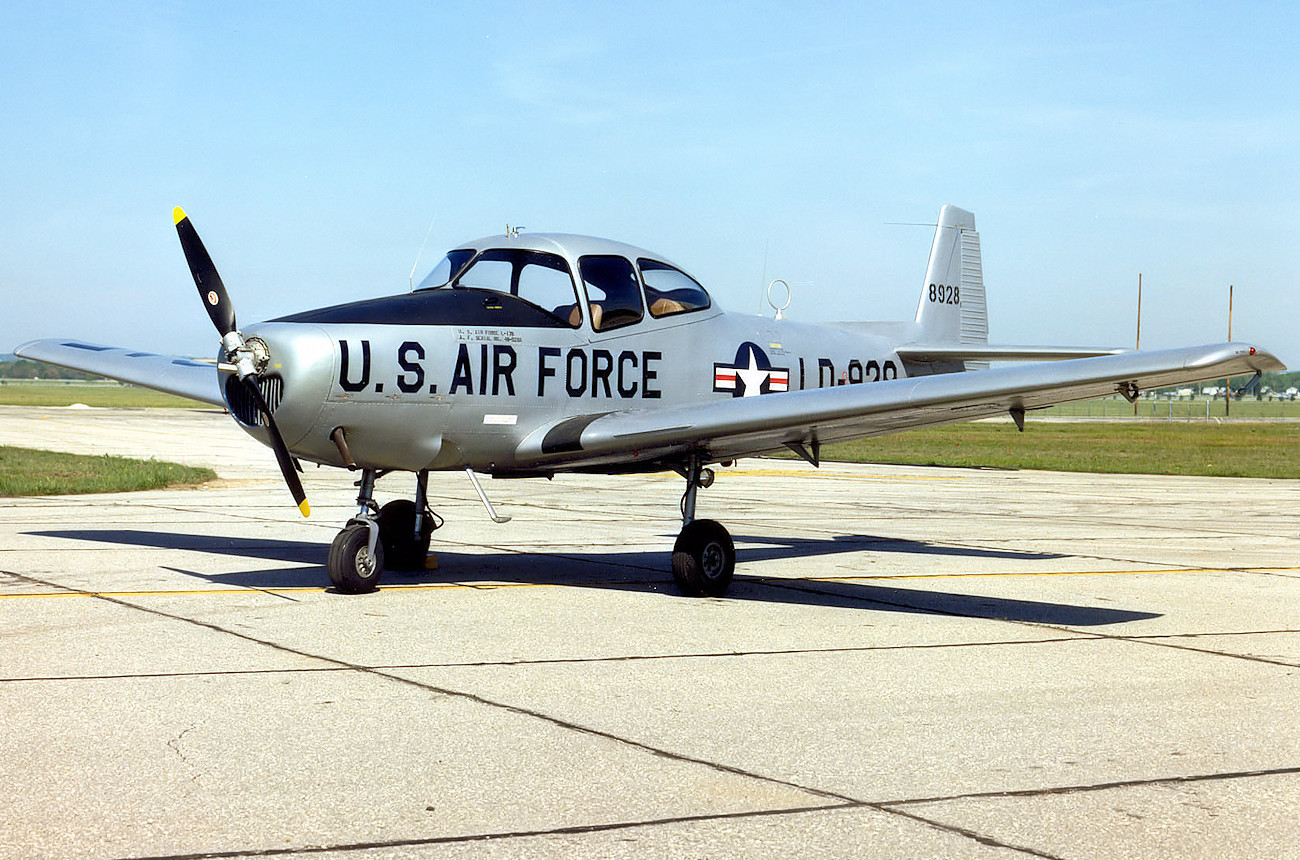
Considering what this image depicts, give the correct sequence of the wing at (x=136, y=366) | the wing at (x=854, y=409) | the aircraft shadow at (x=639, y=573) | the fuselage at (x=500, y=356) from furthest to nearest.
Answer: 1. the wing at (x=136, y=366)
2. the aircraft shadow at (x=639, y=573)
3. the fuselage at (x=500, y=356)
4. the wing at (x=854, y=409)

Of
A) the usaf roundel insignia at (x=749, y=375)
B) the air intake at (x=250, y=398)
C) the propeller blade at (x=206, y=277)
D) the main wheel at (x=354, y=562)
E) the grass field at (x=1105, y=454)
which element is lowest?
the main wheel at (x=354, y=562)

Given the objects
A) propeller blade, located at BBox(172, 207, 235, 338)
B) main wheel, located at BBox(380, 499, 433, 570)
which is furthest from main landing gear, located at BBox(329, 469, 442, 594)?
propeller blade, located at BBox(172, 207, 235, 338)

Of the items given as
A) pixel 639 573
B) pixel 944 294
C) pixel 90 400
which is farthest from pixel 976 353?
pixel 90 400

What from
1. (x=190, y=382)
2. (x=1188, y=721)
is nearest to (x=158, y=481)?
(x=190, y=382)

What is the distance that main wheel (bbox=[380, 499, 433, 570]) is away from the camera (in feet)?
36.6

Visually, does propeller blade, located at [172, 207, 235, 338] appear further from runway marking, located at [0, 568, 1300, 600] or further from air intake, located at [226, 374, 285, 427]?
runway marking, located at [0, 568, 1300, 600]

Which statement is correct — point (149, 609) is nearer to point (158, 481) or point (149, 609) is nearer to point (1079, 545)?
point (1079, 545)

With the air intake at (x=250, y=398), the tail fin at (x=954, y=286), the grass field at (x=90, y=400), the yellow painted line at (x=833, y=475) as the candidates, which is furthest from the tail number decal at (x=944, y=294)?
the grass field at (x=90, y=400)

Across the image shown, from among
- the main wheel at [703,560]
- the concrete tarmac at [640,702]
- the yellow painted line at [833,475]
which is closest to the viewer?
the concrete tarmac at [640,702]

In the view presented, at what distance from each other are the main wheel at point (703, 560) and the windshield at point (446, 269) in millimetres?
2678

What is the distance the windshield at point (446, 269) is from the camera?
1029 cm

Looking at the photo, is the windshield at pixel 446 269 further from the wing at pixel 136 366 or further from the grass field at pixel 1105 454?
the grass field at pixel 1105 454

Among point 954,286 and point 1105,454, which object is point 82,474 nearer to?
point 954,286

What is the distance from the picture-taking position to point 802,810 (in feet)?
15.0
